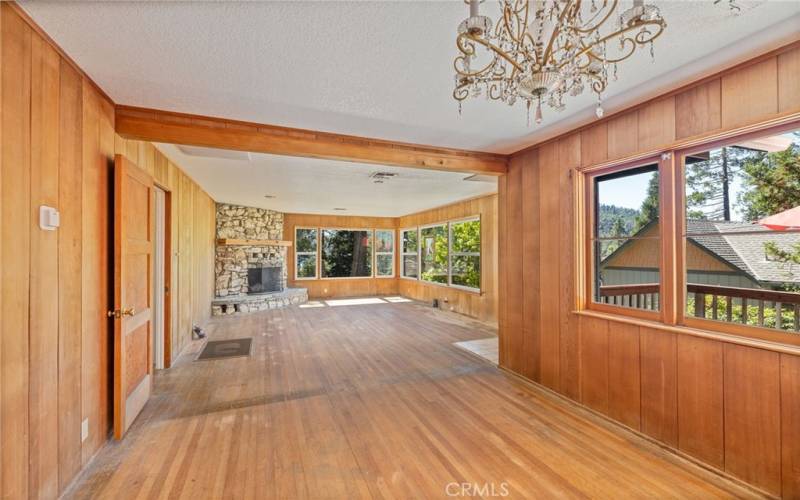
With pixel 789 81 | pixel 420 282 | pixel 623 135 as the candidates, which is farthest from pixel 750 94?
pixel 420 282

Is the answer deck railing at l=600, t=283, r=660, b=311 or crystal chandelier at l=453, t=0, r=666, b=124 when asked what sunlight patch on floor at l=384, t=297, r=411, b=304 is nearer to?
deck railing at l=600, t=283, r=660, b=311

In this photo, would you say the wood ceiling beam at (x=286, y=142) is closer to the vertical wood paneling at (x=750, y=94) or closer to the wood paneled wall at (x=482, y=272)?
the vertical wood paneling at (x=750, y=94)

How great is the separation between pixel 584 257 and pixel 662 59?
1.58 meters

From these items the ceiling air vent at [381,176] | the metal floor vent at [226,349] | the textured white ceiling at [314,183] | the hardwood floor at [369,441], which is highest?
the textured white ceiling at [314,183]

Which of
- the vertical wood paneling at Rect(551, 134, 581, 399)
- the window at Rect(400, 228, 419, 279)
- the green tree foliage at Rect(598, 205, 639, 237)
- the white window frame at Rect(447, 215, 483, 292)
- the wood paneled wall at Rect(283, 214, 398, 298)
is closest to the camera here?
the green tree foliage at Rect(598, 205, 639, 237)

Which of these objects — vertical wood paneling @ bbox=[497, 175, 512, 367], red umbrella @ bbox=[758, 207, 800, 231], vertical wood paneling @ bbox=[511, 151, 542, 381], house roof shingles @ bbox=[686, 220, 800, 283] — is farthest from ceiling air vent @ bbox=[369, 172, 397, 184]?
red umbrella @ bbox=[758, 207, 800, 231]

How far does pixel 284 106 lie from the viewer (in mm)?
2480

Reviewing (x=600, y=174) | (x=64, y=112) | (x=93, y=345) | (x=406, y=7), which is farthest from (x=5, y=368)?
(x=600, y=174)

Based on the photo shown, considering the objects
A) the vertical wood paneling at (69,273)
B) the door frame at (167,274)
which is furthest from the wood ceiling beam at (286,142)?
the door frame at (167,274)

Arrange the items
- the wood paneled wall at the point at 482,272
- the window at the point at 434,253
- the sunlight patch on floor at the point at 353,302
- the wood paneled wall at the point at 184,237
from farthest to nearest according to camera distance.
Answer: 1. the sunlight patch on floor at the point at 353,302
2. the window at the point at 434,253
3. the wood paneled wall at the point at 482,272
4. the wood paneled wall at the point at 184,237

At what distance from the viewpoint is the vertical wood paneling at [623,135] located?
2486 mm

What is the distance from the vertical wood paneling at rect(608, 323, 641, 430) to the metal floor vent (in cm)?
413

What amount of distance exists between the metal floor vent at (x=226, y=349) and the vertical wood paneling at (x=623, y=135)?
15.3 feet

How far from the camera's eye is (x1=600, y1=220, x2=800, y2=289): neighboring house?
6.28 ft
